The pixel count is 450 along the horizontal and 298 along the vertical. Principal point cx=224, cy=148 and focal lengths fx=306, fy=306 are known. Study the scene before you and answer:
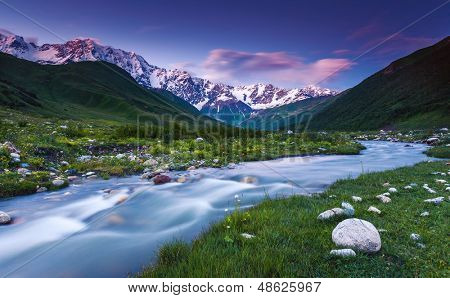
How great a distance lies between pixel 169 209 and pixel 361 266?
21.7 ft

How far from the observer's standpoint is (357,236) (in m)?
5.77

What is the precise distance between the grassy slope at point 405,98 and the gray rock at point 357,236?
9270 cm

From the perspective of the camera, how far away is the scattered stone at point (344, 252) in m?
5.38

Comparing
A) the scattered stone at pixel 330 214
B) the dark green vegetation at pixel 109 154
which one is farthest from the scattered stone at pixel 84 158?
the scattered stone at pixel 330 214

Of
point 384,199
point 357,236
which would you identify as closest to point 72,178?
point 357,236

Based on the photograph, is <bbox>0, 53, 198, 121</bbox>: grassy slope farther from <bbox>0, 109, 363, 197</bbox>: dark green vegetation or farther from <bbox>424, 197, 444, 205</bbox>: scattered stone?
<bbox>424, 197, 444, 205</bbox>: scattered stone

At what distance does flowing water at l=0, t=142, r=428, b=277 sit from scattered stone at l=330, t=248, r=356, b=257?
11.8ft

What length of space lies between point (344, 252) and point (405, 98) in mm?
155180

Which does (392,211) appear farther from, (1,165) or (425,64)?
(425,64)

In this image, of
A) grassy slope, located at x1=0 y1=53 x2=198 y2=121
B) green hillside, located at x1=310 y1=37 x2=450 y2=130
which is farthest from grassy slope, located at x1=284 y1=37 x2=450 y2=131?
grassy slope, located at x1=0 y1=53 x2=198 y2=121

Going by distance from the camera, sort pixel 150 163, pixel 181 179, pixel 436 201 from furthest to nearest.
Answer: pixel 150 163
pixel 181 179
pixel 436 201

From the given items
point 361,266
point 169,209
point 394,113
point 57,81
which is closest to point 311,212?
point 361,266

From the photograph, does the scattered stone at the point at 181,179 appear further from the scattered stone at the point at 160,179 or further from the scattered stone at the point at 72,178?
the scattered stone at the point at 72,178

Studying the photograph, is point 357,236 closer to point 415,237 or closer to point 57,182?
point 415,237
